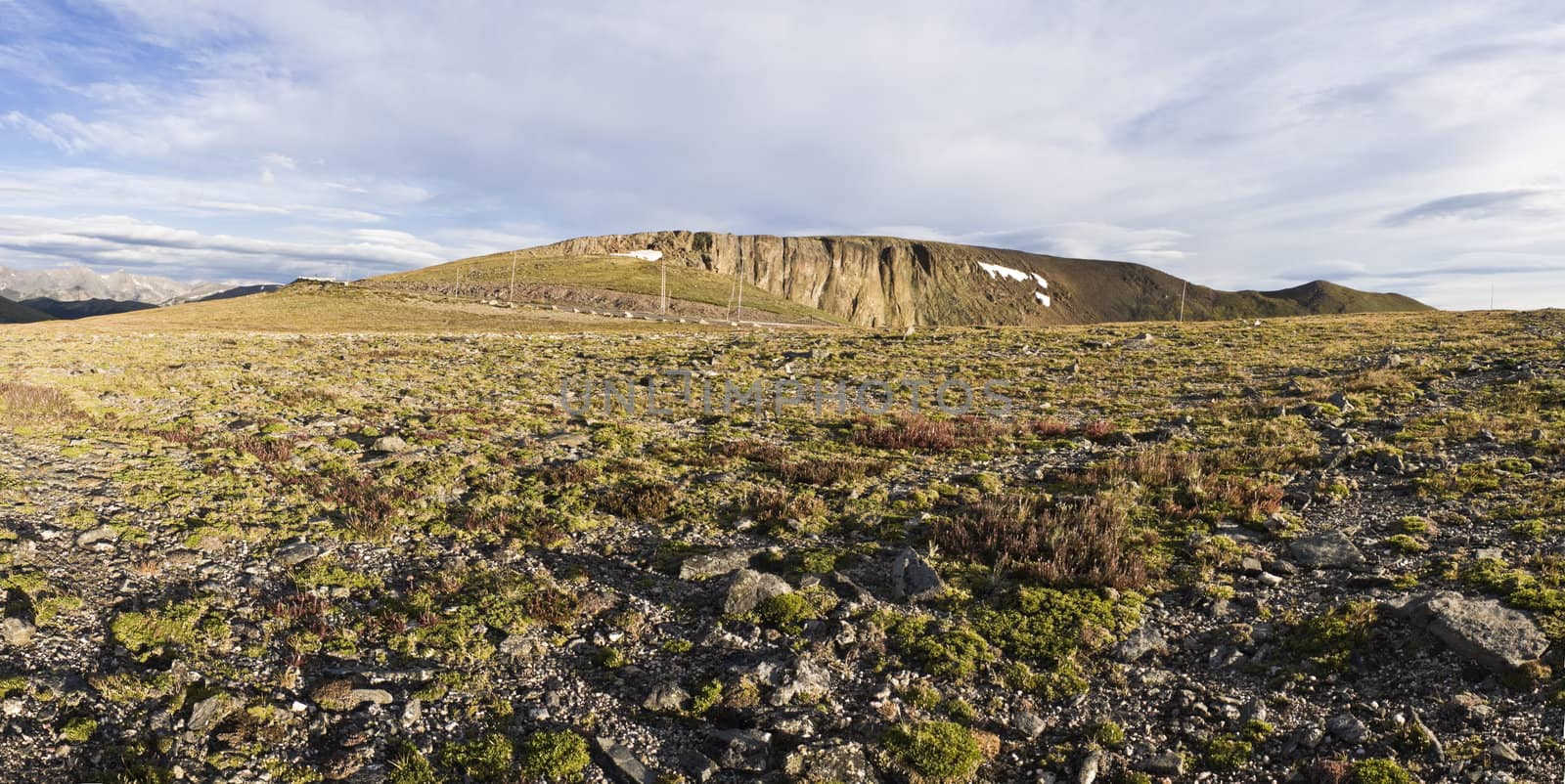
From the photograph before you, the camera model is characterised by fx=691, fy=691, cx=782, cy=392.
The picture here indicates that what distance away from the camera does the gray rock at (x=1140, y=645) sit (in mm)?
8438

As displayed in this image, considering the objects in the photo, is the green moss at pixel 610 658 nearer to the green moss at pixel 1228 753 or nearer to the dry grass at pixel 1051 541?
the dry grass at pixel 1051 541

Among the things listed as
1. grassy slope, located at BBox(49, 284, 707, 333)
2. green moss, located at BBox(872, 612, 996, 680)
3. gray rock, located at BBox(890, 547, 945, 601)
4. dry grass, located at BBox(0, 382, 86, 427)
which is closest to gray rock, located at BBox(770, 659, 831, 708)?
green moss, located at BBox(872, 612, 996, 680)

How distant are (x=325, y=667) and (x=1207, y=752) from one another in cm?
977

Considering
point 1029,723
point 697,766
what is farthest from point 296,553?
point 1029,723

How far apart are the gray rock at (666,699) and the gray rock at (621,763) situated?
0.67 m

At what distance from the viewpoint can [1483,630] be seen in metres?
7.51

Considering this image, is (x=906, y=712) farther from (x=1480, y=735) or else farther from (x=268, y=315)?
(x=268, y=315)

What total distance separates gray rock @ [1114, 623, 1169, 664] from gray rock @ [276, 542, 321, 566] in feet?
39.7

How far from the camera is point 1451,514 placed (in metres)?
11.4

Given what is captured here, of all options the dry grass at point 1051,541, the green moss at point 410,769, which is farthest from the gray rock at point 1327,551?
the green moss at point 410,769

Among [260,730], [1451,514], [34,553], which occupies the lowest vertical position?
[260,730]

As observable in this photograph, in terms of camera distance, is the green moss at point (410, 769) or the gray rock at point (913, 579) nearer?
the green moss at point (410, 769)

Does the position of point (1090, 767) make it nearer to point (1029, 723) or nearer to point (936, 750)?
point (1029, 723)

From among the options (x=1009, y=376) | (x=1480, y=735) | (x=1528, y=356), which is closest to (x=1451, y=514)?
(x=1480, y=735)
